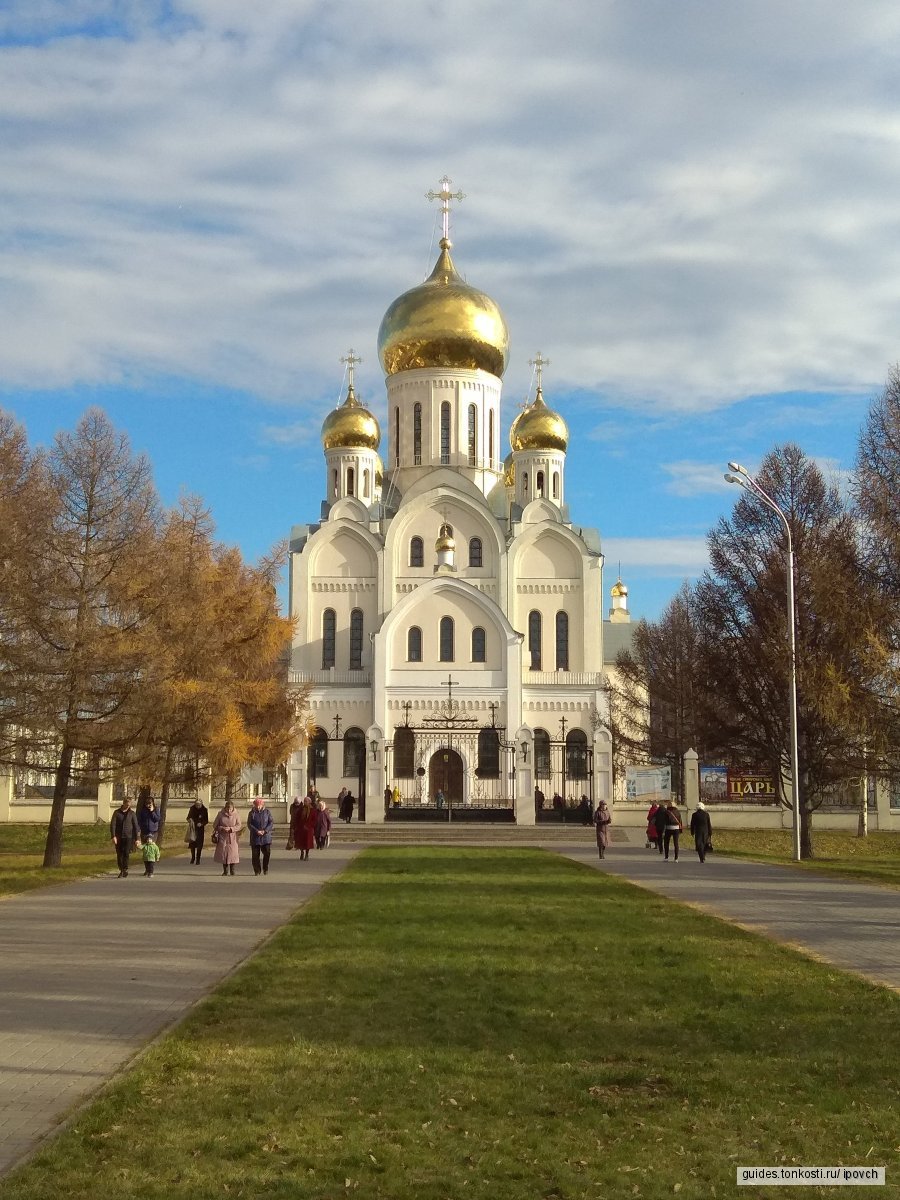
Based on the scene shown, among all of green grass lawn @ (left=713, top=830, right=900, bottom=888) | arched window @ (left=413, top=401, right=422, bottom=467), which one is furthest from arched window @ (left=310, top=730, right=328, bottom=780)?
green grass lawn @ (left=713, top=830, right=900, bottom=888)

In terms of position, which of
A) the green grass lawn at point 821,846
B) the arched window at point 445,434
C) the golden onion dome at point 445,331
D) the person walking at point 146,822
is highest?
the golden onion dome at point 445,331

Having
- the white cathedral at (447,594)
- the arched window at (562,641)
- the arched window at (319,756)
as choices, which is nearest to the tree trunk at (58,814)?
the white cathedral at (447,594)

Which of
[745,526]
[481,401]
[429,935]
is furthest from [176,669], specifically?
[481,401]

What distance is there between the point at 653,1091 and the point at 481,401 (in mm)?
54748

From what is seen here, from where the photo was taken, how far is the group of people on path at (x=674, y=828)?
95.8 ft

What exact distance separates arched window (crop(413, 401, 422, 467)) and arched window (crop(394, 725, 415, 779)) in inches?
523

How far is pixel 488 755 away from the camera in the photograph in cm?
5278

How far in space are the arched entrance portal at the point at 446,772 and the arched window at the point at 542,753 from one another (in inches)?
117

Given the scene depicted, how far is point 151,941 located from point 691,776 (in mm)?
31986

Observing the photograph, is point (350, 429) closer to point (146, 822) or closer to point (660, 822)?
point (660, 822)

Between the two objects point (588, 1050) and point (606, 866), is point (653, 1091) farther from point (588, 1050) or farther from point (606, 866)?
point (606, 866)

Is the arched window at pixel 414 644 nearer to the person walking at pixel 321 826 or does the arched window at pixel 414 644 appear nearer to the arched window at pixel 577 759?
the arched window at pixel 577 759

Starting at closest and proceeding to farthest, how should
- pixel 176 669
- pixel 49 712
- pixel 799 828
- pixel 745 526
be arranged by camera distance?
pixel 49 712 → pixel 176 669 → pixel 799 828 → pixel 745 526

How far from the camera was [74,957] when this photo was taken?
41.2 ft
